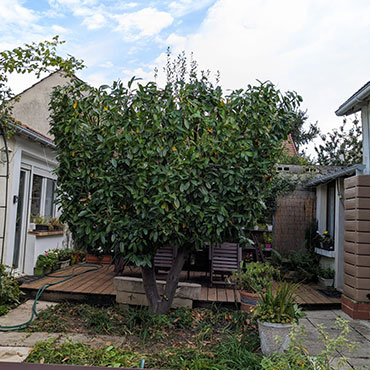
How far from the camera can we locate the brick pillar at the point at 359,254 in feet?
17.3

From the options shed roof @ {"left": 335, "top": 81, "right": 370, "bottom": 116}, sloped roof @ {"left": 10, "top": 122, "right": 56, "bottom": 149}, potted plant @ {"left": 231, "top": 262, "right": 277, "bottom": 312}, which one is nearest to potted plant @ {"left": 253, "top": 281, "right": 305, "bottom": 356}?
potted plant @ {"left": 231, "top": 262, "right": 277, "bottom": 312}

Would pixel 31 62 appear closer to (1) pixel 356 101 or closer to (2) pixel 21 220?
(2) pixel 21 220

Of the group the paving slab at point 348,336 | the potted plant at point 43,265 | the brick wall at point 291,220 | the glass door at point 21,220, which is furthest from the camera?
the brick wall at point 291,220

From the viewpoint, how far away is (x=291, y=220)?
8789 millimetres

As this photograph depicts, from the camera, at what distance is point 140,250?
171 inches

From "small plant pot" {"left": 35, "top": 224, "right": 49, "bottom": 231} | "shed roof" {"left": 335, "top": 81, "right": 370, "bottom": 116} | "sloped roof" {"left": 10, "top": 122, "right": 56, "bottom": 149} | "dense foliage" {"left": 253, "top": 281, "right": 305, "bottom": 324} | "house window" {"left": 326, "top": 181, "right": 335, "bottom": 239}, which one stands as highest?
"shed roof" {"left": 335, "top": 81, "right": 370, "bottom": 116}

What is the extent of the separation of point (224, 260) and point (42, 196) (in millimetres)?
4050

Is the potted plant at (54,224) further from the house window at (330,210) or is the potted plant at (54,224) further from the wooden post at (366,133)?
the wooden post at (366,133)

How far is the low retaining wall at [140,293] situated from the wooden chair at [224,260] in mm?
1118

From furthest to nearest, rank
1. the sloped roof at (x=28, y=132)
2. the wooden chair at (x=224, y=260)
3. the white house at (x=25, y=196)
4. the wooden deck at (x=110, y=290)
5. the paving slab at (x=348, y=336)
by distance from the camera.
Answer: the wooden chair at (x=224, y=260) → the white house at (x=25, y=196) → the sloped roof at (x=28, y=132) → the wooden deck at (x=110, y=290) → the paving slab at (x=348, y=336)

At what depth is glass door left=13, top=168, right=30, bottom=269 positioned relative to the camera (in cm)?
672

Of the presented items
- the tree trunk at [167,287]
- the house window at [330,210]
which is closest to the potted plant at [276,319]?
the tree trunk at [167,287]

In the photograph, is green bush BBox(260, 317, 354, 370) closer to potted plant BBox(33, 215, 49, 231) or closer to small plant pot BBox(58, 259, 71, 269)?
potted plant BBox(33, 215, 49, 231)

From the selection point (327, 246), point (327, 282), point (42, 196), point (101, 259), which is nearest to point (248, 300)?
point (327, 282)
